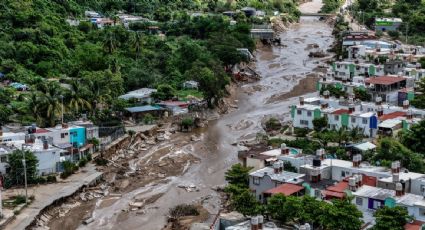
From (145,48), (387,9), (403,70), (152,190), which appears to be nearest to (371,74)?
(403,70)

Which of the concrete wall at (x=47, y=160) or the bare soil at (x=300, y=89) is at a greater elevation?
the bare soil at (x=300, y=89)

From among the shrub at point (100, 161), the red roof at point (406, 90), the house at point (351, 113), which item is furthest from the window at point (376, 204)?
the red roof at point (406, 90)

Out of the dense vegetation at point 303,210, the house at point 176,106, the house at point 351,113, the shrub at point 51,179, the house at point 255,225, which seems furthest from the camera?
the house at point 176,106

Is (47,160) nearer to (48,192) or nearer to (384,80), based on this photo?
(48,192)

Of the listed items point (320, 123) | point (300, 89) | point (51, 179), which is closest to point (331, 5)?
point (300, 89)

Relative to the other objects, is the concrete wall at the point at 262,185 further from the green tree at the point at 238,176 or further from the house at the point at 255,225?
the house at the point at 255,225

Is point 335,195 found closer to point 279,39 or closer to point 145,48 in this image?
point 145,48
